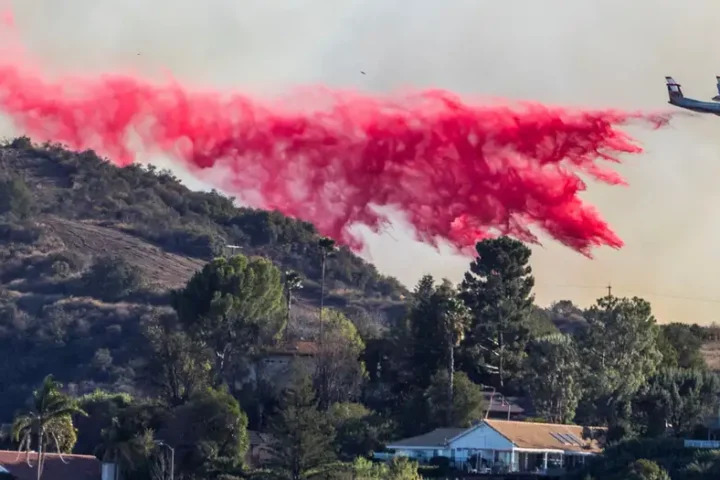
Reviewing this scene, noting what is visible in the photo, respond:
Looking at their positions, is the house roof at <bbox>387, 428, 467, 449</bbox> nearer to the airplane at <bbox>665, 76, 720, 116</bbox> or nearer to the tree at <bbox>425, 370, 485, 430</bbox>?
the tree at <bbox>425, 370, 485, 430</bbox>

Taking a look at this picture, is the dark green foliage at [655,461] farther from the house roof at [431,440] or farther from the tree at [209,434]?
the tree at [209,434]

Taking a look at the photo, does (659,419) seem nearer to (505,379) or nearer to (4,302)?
(505,379)

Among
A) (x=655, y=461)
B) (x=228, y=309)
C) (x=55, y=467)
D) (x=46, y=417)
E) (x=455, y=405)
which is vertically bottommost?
(x=55, y=467)

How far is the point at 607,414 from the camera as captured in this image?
10794 cm

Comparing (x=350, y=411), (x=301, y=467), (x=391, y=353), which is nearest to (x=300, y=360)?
(x=391, y=353)

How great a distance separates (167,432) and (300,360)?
1017 inches

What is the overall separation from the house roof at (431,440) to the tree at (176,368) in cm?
1548

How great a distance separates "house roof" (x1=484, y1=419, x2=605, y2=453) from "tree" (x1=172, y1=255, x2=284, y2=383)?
28.3 m

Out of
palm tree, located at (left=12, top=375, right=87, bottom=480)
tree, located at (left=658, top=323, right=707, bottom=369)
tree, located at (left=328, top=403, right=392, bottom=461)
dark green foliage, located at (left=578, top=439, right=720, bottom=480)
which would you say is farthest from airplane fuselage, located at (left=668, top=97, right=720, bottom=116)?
tree, located at (left=658, top=323, right=707, bottom=369)

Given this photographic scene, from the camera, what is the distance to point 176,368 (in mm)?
111562

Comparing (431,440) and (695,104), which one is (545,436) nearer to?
(431,440)

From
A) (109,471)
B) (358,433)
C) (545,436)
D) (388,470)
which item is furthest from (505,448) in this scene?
(109,471)

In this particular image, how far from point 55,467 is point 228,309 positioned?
33.4 m

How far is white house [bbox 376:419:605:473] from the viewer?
97.2 m
